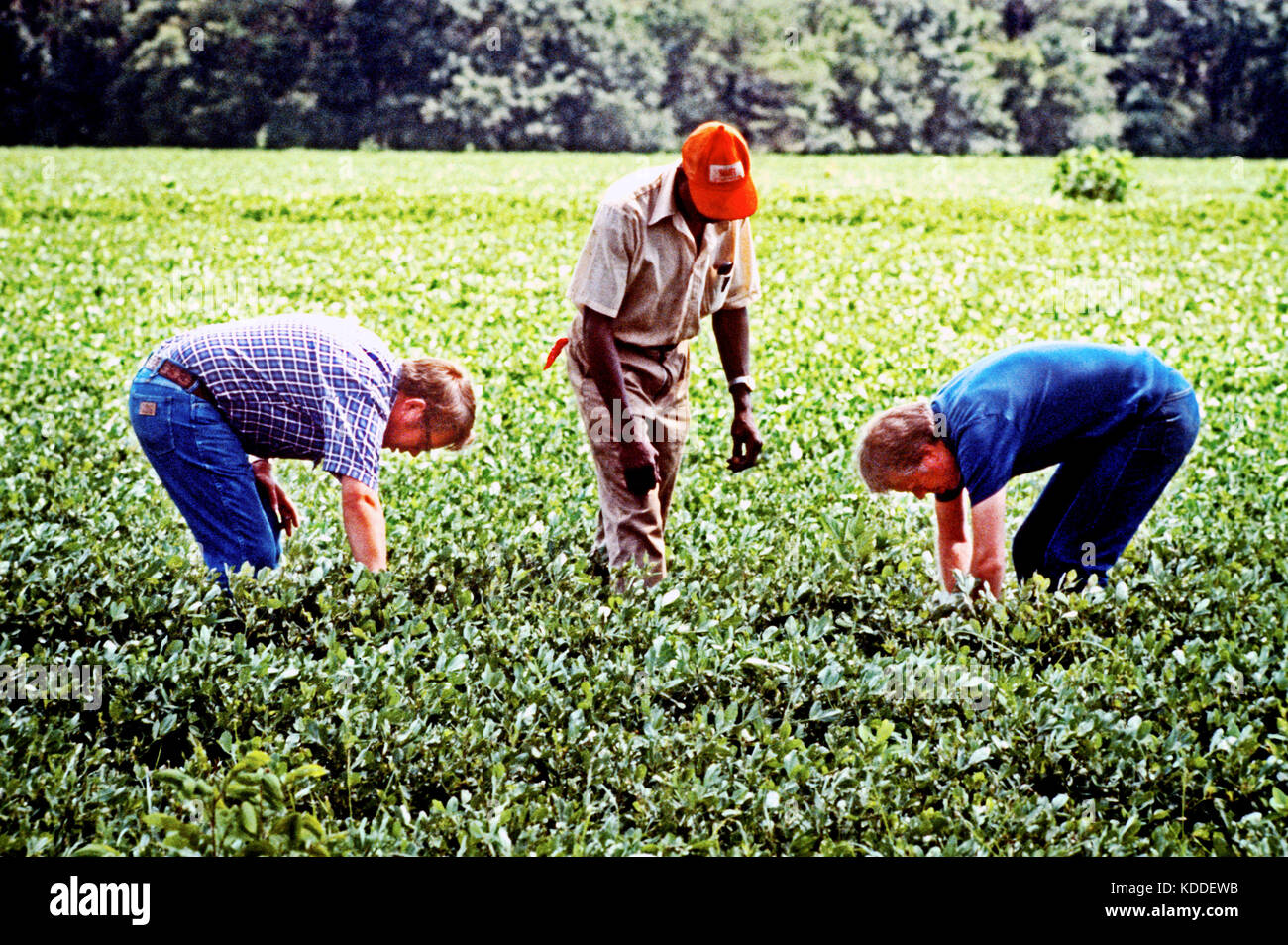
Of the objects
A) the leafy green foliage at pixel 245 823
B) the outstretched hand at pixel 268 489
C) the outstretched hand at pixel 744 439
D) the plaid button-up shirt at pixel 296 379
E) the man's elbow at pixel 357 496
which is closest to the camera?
the leafy green foliage at pixel 245 823

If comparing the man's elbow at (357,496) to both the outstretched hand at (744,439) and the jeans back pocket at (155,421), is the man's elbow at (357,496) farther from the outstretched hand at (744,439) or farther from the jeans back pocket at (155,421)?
the outstretched hand at (744,439)

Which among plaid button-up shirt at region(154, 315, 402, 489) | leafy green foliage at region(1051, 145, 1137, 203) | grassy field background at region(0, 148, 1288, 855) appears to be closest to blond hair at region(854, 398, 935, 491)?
grassy field background at region(0, 148, 1288, 855)

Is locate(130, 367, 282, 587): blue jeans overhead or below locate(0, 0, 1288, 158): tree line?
below

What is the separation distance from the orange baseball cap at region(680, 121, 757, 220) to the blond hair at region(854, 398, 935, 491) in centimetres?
85

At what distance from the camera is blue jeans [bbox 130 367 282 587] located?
188 inches

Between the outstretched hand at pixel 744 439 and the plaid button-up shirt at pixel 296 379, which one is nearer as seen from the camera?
the plaid button-up shirt at pixel 296 379

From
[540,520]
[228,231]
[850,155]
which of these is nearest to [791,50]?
[850,155]

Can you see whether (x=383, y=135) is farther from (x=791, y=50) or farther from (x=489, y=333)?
(x=489, y=333)

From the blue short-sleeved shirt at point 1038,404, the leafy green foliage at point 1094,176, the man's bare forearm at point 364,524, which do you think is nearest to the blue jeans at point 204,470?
the man's bare forearm at point 364,524

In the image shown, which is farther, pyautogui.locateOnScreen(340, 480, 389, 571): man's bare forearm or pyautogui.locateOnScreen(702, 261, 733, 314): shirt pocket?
pyautogui.locateOnScreen(702, 261, 733, 314): shirt pocket

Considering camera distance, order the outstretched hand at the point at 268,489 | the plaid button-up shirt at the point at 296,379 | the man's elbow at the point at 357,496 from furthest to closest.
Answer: the outstretched hand at the point at 268,489, the plaid button-up shirt at the point at 296,379, the man's elbow at the point at 357,496

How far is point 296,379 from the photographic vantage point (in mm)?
4703

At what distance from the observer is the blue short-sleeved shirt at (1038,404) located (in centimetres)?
459

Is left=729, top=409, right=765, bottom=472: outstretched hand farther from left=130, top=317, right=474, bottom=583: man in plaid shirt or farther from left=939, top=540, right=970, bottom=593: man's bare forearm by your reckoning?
left=130, top=317, right=474, bottom=583: man in plaid shirt
